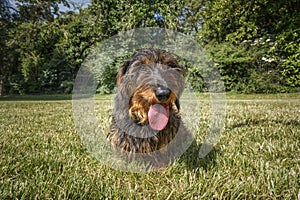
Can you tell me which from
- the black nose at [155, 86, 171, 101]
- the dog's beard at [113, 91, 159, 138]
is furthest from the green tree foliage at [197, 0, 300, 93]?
the black nose at [155, 86, 171, 101]

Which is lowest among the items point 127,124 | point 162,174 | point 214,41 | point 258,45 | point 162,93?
point 162,174

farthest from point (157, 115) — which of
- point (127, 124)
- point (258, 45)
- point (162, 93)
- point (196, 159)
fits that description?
point (258, 45)

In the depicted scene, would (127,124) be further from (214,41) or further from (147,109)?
(214,41)

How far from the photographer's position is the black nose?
93.4 inches

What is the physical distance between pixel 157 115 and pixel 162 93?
29 cm

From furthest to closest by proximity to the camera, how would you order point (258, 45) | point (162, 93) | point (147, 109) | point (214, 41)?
1. point (214, 41)
2. point (258, 45)
3. point (147, 109)
4. point (162, 93)

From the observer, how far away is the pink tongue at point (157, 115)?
254 cm

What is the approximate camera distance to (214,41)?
1888 centimetres

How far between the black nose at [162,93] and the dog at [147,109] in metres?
0.03

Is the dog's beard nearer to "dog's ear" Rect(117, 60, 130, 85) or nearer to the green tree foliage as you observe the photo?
"dog's ear" Rect(117, 60, 130, 85)

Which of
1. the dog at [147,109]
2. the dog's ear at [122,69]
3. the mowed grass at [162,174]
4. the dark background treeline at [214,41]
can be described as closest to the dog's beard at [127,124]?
the dog at [147,109]

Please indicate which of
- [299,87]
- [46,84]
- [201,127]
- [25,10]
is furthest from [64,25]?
[201,127]

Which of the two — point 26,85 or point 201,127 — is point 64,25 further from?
point 201,127

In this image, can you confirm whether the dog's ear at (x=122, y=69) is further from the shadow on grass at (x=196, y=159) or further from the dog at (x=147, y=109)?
the shadow on grass at (x=196, y=159)
